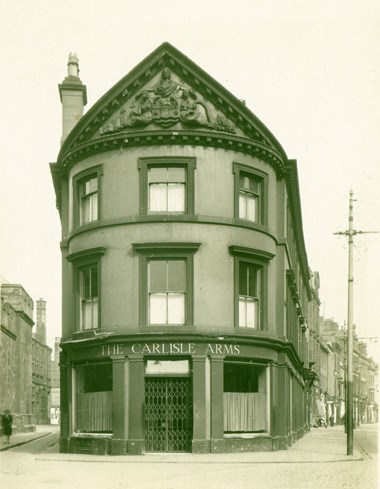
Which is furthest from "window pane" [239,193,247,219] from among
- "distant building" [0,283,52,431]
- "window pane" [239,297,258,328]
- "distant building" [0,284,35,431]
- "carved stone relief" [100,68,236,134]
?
"distant building" [0,284,35,431]

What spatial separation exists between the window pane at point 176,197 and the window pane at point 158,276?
189cm

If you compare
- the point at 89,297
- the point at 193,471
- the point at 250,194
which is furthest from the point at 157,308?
the point at 193,471

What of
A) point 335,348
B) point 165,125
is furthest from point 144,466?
point 335,348

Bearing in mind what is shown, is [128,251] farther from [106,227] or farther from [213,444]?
[213,444]

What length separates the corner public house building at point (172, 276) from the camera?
26.3m

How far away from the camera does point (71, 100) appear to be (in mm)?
33000

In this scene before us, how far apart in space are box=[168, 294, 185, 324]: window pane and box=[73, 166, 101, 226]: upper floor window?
4004 mm

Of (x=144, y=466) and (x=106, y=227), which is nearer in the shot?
(x=144, y=466)

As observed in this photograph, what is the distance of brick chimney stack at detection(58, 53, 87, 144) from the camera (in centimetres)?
3284

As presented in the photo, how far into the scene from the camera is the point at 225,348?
1051 inches

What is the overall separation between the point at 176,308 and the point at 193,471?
7.68 metres

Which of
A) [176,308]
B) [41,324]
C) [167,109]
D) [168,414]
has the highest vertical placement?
[167,109]

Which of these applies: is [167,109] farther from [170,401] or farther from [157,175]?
[170,401]

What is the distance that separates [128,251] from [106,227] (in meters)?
1.23
